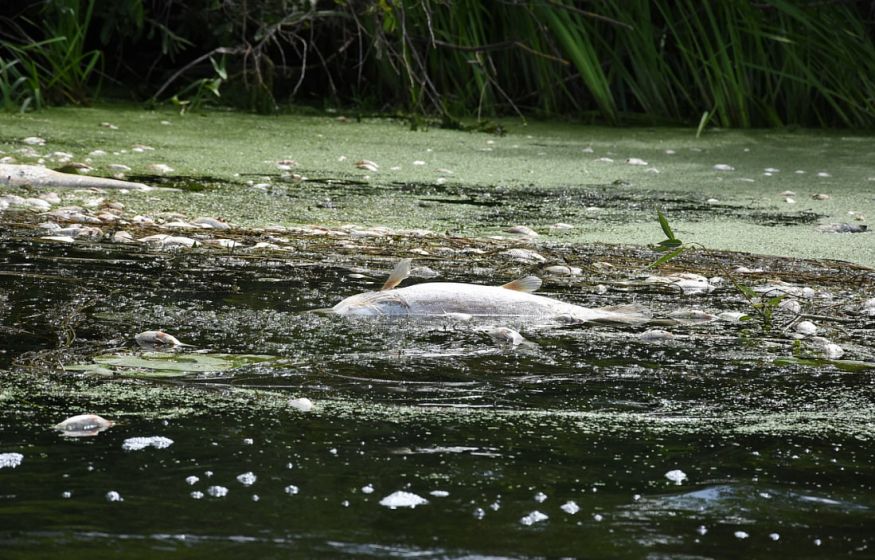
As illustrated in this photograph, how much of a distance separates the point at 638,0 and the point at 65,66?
10.7ft

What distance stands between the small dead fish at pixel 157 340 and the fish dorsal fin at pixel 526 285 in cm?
82

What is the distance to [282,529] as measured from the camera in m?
1.38

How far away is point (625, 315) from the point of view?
2.66m

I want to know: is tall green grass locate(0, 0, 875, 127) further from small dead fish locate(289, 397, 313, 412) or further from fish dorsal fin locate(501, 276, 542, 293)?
small dead fish locate(289, 397, 313, 412)

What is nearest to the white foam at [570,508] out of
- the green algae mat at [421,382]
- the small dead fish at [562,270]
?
the green algae mat at [421,382]

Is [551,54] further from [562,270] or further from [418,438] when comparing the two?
[418,438]

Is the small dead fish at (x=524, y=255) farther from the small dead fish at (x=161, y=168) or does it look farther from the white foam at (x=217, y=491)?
Answer: the white foam at (x=217, y=491)

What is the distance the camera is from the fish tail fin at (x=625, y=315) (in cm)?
265

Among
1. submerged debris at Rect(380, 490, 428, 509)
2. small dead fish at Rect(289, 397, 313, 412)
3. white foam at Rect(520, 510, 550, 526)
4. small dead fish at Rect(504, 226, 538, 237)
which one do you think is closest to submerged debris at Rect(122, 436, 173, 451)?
small dead fish at Rect(289, 397, 313, 412)

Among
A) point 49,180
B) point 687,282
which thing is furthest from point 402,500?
point 49,180

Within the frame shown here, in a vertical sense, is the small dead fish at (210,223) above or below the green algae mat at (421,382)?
below

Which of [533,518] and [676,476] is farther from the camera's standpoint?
[676,476]

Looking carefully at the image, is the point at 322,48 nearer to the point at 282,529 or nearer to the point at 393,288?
the point at 393,288

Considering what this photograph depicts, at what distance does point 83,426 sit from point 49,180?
2.82 meters
